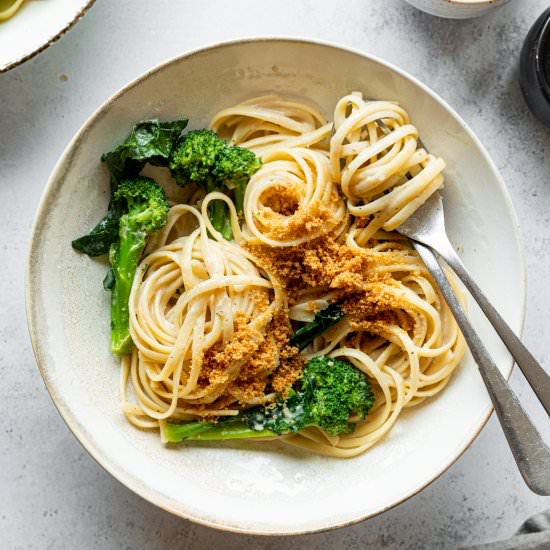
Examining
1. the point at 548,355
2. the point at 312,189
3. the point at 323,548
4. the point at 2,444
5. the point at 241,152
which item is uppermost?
the point at 241,152

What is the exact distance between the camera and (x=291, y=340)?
309 centimetres

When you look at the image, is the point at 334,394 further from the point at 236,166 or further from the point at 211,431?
the point at 236,166

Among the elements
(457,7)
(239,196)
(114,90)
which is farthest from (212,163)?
(457,7)

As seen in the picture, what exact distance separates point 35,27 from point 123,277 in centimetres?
118

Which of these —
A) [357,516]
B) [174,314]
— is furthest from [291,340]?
[357,516]

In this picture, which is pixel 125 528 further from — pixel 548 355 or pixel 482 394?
pixel 548 355

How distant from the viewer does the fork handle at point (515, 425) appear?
2760 mm

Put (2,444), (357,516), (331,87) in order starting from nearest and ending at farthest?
(357,516) < (331,87) < (2,444)

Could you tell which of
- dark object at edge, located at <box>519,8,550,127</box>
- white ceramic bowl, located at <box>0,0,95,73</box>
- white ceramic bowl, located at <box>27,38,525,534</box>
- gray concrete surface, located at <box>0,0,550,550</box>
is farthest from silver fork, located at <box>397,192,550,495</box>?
white ceramic bowl, located at <box>0,0,95,73</box>

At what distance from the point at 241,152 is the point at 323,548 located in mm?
1896

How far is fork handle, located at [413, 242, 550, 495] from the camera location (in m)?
2.76

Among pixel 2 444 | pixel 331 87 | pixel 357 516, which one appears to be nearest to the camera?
pixel 357 516

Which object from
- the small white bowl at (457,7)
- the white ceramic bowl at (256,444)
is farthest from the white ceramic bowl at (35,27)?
the small white bowl at (457,7)

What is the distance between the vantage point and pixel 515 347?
283 centimetres
